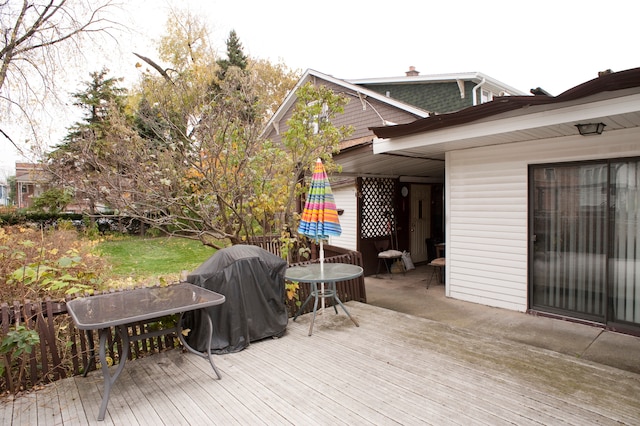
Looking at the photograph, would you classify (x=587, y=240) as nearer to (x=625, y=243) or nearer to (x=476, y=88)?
(x=625, y=243)

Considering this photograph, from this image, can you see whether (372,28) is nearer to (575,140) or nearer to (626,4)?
(626,4)

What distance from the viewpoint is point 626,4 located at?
350 inches

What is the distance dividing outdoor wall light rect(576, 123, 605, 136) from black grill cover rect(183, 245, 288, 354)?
371 cm

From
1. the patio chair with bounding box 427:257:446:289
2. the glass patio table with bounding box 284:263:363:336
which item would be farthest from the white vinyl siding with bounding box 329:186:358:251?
the glass patio table with bounding box 284:263:363:336

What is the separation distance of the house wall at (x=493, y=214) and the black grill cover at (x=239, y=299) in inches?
127

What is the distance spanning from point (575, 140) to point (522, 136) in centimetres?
61

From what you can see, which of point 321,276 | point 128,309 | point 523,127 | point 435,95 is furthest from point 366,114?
point 128,309

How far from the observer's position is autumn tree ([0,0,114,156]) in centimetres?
661

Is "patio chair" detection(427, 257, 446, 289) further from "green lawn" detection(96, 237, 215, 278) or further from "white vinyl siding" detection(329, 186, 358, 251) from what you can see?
"green lawn" detection(96, 237, 215, 278)

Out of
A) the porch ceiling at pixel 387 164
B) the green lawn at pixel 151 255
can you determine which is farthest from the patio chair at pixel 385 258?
the green lawn at pixel 151 255

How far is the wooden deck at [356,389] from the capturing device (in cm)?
268

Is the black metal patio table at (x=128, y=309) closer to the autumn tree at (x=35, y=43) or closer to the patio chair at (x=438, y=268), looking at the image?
the patio chair at (x=438, y=268)

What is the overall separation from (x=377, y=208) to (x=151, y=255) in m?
7.04

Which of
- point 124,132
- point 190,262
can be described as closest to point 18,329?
point 124,132
